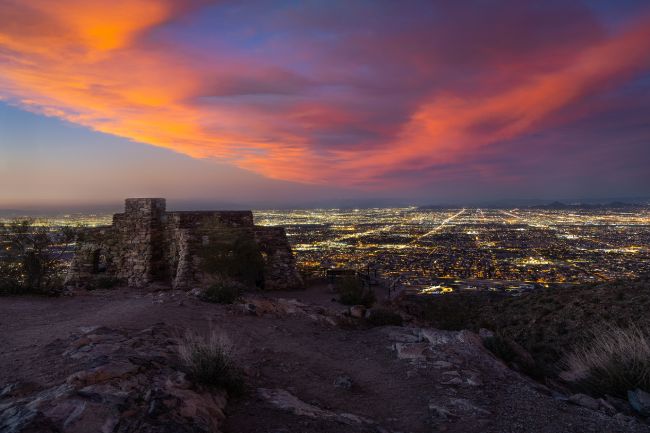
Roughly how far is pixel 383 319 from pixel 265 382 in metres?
6.42

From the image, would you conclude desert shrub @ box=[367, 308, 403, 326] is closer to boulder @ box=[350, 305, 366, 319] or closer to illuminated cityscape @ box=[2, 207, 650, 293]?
boulder @ box=[350, 305, 366, 319]

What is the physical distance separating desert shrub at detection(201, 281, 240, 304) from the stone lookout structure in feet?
15.4

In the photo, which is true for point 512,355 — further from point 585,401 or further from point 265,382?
point 265,382

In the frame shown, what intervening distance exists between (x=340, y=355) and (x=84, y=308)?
8.30 m

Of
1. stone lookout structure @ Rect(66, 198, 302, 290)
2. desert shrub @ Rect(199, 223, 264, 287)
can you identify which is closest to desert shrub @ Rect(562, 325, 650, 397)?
desert shrub @ Rect(199, 223, 264, 287)

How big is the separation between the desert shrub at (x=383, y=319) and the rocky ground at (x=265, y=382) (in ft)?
3.96

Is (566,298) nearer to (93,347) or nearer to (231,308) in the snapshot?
(231,308)

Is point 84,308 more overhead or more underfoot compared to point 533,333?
more overhead

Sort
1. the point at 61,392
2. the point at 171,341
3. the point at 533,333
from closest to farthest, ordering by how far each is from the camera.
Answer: the point at 61,392 → the point at 171,341 → the point at 533,333

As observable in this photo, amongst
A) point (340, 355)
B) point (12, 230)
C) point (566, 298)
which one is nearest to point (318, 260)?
point (566, 298)

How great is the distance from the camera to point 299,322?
39.0ft

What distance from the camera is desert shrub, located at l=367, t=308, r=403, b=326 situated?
12.7m

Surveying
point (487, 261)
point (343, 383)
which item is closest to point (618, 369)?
point (343, 383)

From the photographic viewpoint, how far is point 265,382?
23.3 ft
